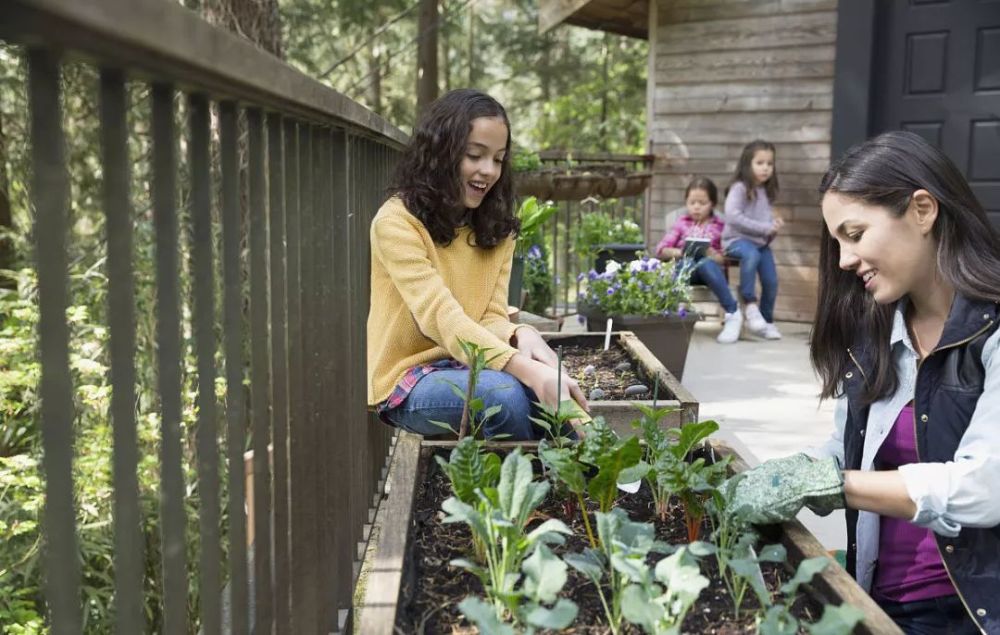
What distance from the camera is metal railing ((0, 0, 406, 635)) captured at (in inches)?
27.9

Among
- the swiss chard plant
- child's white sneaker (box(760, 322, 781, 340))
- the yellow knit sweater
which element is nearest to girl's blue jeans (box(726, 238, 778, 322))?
child's white sneaker (box(760, 322, 781, 340))

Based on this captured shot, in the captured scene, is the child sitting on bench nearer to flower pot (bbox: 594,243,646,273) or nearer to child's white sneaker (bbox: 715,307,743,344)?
child's white sneaker (bbox: 715,307,743,344)

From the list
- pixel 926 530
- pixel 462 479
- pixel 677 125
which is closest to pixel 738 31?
pixel 677 125

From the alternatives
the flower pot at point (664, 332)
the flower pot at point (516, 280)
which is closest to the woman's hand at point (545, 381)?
the flower pot at point (664, 332)

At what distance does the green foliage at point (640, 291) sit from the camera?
14.5 ft

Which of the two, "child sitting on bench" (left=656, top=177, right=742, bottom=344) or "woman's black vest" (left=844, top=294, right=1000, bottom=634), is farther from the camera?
"child sitting on bench" (left=656, top=177, right=742, bottom=344)

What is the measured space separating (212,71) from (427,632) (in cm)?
69

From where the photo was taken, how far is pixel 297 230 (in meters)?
1.58

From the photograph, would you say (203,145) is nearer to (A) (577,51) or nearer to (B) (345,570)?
(B) (345,570)

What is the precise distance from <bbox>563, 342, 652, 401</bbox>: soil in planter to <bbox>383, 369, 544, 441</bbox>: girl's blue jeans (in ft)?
1.88

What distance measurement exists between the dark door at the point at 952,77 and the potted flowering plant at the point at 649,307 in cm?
265

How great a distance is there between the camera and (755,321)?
6340 millimetres

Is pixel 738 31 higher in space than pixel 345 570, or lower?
higher

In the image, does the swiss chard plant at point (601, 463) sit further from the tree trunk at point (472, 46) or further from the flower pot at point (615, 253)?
the tree trunk at point (472, 46)
